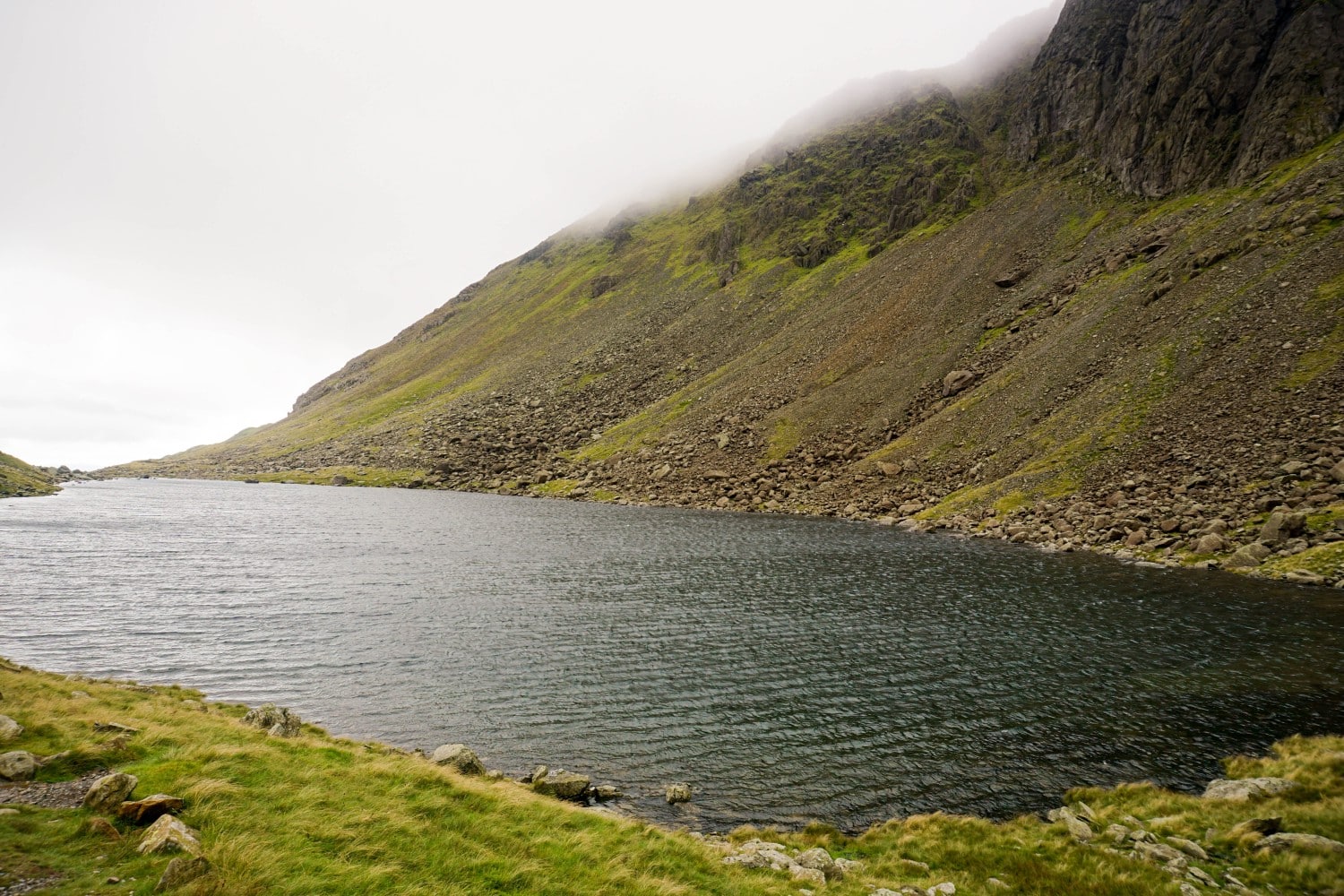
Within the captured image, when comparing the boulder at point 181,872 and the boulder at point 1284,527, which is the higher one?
the boulder at point 181,872

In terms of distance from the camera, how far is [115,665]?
3297 cm

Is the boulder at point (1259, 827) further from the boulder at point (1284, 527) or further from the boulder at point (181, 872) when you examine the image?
the boulder at point (1284, 527)

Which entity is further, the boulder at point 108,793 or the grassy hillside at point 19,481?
the grassy hillside at point 19,481

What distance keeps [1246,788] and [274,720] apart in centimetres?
3352

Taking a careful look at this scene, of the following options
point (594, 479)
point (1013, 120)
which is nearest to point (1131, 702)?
point (594, 479)

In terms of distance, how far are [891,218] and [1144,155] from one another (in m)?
59.3

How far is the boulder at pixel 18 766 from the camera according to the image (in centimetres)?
1466

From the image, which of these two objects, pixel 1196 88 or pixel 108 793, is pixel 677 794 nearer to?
pixel 108 793

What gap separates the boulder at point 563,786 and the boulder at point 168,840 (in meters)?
11.2

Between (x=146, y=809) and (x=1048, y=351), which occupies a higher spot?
(x=146, y=809)

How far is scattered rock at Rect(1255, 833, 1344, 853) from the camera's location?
15.9 meters

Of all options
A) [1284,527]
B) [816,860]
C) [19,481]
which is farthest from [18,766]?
[19,481]

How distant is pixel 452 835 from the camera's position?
1552cm

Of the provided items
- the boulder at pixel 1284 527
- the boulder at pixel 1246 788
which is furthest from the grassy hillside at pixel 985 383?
the boulder at pixel 1246 788
